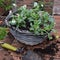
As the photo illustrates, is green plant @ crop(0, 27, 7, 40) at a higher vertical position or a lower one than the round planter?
lower

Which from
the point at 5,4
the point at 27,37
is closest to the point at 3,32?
the point at 5,4

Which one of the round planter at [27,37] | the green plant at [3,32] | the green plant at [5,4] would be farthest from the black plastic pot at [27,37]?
the green plant at [5,4]

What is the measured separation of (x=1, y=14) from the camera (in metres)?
4.05

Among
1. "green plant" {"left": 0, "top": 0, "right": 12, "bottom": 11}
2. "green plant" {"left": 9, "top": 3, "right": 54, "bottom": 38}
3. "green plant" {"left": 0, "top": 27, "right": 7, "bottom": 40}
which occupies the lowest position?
"green plant" {"left": 0, "top": 27, "right": 7, "bottom": 40}

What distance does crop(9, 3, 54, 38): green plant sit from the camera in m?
2.66

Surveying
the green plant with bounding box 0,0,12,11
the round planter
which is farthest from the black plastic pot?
the green plant with bounding box 0,0,12,11

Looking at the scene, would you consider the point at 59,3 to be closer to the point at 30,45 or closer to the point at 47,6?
the point at 47,6

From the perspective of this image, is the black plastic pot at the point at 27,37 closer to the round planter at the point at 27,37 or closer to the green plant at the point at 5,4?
the round planter at the point at 27,37

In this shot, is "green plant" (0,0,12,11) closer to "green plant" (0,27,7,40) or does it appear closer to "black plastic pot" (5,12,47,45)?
"green plant" (0,27,7,40)

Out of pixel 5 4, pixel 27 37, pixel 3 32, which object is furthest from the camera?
pixel 5 4

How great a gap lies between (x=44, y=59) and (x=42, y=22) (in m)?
0.40

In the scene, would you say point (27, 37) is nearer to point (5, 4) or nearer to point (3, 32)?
point (3, 32)

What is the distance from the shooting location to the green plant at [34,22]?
2656 millimetres

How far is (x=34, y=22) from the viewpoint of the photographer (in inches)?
106
